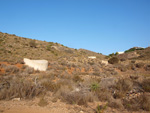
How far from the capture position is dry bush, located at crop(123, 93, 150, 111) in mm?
3955

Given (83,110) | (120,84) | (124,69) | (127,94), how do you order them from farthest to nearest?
(124,69), (120,84), (127,94), (83,110)

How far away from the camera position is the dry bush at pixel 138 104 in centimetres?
396

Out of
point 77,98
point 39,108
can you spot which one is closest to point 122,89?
point 77,98

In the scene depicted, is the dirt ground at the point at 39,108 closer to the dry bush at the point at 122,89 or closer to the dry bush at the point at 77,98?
the dry bush at the point at 77,98

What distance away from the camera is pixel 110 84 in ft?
20.1

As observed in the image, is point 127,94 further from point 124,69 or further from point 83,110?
point 124,69

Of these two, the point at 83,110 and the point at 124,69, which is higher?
the point at 124,69

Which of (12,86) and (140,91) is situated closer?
(12,86)

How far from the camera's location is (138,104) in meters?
4.14

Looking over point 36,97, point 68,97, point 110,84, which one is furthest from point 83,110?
point 110,84

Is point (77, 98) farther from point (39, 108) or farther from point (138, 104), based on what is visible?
point (138, 104)

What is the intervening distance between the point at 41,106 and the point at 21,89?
1359mm

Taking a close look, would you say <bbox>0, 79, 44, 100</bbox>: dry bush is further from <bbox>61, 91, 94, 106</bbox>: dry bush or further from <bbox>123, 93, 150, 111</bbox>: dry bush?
<bbox>123, 93, 150, 111</bbox>: dry bush

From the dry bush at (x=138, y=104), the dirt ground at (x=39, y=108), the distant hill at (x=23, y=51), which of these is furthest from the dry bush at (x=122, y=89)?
the distant hill at (x=23, y=51)
